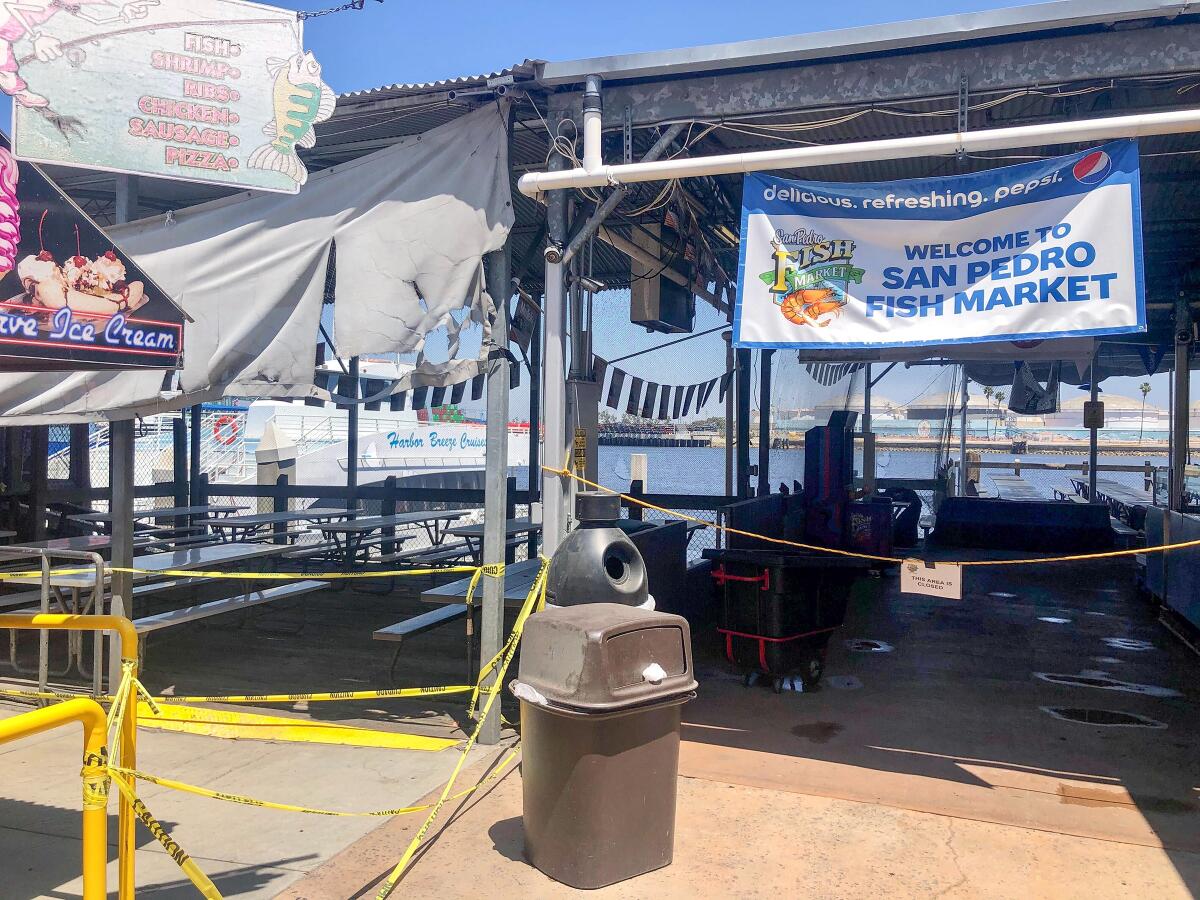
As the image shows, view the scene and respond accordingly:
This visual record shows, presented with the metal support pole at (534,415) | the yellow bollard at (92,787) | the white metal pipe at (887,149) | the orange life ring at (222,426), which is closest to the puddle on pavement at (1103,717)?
the white metal pipe at (887,149)

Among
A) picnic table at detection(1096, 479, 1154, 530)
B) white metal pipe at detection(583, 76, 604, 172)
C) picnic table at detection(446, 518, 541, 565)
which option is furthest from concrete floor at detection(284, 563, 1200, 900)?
picnic table at detection(1096, 479, 1154, 530)

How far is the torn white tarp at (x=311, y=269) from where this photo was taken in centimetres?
546

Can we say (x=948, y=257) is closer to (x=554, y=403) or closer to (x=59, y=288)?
(x=554, y=403)

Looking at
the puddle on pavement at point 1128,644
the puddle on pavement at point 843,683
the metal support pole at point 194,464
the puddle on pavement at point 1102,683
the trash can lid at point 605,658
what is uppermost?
the metal support pole at point 194,464

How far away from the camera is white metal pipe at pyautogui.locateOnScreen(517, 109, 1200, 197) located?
4.45m

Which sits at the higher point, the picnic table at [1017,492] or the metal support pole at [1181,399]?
the metal support pole at [1181,399]

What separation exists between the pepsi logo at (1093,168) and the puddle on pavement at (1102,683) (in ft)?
13.9

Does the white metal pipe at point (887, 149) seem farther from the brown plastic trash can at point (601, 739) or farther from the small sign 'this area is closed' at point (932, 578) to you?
the brown plastic trash can at point (601, 739)

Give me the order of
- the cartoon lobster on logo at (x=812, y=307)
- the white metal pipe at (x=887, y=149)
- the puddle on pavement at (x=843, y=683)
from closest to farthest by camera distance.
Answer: the white metal pipe at (x=887, y=149)
the cartoon lobster on logo at (x=812, y=307)
the puddle on pavement at (x=843, y=683)

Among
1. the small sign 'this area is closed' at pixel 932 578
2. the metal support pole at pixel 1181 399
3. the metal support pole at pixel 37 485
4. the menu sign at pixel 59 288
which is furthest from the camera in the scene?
the metal support pole at pixel 37 485

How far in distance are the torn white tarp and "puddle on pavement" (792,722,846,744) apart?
3264mm

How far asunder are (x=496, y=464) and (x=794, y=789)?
8.89 ft

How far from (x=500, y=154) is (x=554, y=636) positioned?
3.52 meters

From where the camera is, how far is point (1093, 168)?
473cm
